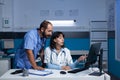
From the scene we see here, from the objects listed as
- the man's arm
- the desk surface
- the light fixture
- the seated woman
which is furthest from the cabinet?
the desk surface

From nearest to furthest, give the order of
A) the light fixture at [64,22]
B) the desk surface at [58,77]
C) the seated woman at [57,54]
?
1. the desk surface at [58,77]
2. the seated woman at [57,54]
3. the light fixture at [64,22]

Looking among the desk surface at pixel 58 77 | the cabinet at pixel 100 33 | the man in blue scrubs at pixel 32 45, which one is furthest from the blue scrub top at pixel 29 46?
the cabinet at pixel 100 33

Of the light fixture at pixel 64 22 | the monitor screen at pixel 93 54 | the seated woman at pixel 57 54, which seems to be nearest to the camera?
the monitor screen at pixel 93 54

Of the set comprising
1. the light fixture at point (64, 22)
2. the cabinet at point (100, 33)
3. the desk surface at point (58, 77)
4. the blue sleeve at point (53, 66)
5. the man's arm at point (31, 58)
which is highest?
the light fixture at point (64, 22)

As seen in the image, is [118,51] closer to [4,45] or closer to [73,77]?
[4,45]

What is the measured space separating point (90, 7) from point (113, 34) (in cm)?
96

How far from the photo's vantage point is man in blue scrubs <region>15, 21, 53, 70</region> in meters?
3.46

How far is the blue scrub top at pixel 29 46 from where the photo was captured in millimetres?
3498

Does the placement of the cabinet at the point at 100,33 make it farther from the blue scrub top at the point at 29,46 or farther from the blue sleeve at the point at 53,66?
the blue sleeve at the point at 53,66

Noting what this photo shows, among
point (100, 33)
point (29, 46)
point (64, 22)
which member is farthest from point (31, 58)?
point (100, 33)

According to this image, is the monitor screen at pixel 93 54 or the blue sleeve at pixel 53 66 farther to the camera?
the blue sleeve at pixel 53 66

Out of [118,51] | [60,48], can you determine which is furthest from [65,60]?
[118,51]

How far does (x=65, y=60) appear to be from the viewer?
3.64 meters

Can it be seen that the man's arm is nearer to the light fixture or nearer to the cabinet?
the light fixture
